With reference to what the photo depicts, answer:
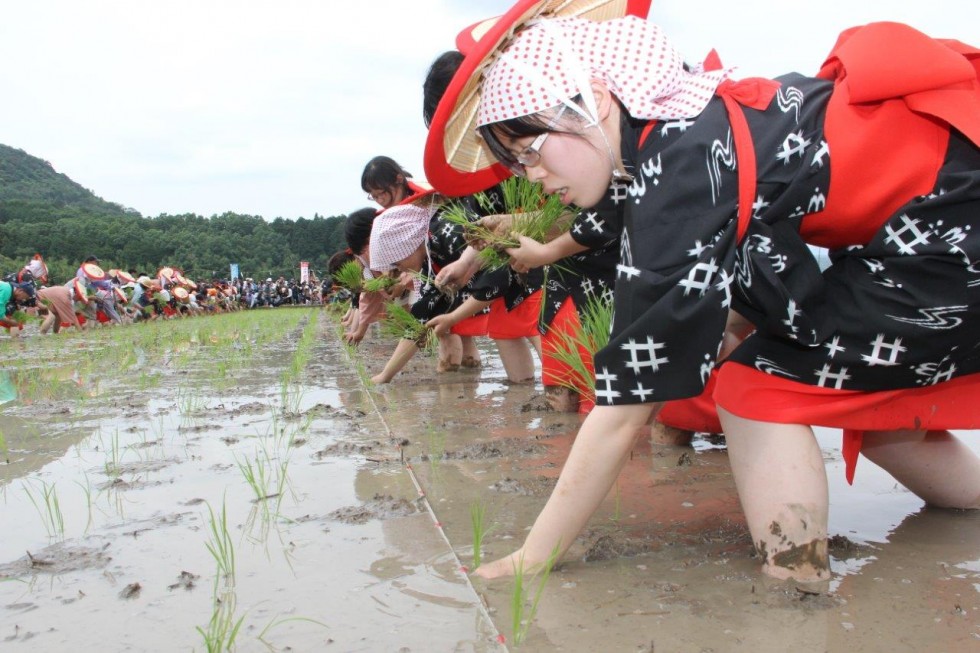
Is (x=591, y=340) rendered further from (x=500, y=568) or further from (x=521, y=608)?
(x=521, y=608)

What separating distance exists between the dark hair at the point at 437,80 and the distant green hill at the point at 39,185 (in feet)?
326

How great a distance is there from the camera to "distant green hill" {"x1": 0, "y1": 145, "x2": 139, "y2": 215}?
9175cm

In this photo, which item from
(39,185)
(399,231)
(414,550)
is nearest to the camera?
(414,550)

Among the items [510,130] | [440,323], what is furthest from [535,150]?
[440,323]

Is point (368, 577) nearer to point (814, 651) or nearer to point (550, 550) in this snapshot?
point (550, 550)

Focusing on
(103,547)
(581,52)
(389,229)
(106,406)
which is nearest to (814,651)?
(581,52)

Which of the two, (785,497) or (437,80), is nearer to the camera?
(785,497)

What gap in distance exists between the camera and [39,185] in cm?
9562

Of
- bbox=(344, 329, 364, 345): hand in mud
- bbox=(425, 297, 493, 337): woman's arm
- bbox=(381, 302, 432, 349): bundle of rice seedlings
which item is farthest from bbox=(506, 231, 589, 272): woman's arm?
bbox=(344, 329, 364, 345): hand in mud

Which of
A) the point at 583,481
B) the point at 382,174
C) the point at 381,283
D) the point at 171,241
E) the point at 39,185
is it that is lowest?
the point at 583,481

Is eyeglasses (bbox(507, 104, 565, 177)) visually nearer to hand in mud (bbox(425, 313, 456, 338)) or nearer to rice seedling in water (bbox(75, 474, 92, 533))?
rice seedling in water (bbox(75, 474, 92, 533))

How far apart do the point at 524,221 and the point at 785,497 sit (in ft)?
4.92

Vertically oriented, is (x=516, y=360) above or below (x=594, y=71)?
below

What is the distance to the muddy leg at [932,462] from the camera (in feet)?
5.53
